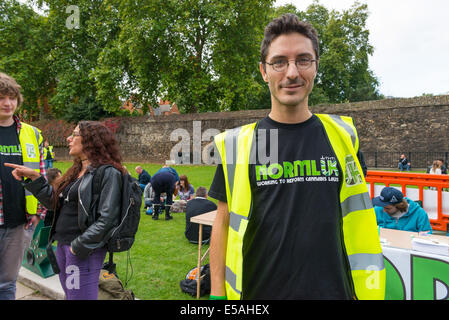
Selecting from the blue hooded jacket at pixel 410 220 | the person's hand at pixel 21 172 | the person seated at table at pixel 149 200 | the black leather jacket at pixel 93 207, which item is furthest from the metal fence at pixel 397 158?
the person's hand at pixel 21 172

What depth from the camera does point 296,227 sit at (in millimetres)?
1276

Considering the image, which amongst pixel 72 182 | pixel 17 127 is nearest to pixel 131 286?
pixel 72 182

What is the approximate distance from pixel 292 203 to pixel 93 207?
1743mm

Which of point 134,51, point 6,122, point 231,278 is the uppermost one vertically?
point 134,51

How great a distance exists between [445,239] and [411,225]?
1079mm

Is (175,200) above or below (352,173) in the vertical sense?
below

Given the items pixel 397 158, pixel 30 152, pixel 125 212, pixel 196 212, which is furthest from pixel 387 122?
pixel 30 152

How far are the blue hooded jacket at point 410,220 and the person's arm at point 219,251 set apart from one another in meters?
3.74

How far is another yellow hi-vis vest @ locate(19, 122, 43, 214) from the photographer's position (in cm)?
271

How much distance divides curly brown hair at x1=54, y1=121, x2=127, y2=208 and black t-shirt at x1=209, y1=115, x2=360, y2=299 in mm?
1641

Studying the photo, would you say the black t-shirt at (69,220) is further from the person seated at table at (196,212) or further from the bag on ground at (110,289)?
the person seated at table at (196,212)

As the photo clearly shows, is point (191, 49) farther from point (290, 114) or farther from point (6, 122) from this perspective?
point (290, 114)

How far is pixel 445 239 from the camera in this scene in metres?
3.22
